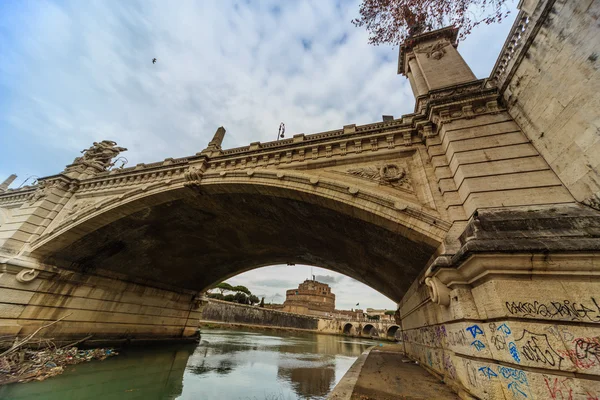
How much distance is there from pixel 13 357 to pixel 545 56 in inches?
749

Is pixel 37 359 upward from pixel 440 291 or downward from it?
downward

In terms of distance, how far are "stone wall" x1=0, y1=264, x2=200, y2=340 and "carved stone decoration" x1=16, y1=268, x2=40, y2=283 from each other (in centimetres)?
3

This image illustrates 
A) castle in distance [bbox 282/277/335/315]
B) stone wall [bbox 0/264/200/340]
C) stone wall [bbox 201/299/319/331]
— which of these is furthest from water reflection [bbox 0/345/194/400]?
castle in distance [bbox 282/277/335/315]

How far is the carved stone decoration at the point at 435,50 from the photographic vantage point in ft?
29.8

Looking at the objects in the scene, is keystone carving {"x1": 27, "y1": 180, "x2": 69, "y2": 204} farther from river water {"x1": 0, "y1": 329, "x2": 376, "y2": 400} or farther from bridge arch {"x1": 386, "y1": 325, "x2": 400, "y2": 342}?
bridge arch {"x1": 386, "y1": 325, "x2": 400, "y2": 342}

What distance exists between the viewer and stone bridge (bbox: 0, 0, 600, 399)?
3.40 metres

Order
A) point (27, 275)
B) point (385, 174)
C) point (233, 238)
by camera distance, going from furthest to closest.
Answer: point (233, 238), point (27, 275), point (385, 174)

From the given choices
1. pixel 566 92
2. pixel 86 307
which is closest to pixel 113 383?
pixel 86 307

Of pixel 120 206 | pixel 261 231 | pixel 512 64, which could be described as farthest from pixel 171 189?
pixel 512 64

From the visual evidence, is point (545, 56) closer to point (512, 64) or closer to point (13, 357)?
point (512, 64)

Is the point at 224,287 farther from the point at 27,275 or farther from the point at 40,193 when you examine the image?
the point at 27,275

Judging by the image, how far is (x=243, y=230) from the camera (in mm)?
12523

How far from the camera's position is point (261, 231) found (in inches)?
483

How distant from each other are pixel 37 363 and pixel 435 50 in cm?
1951
